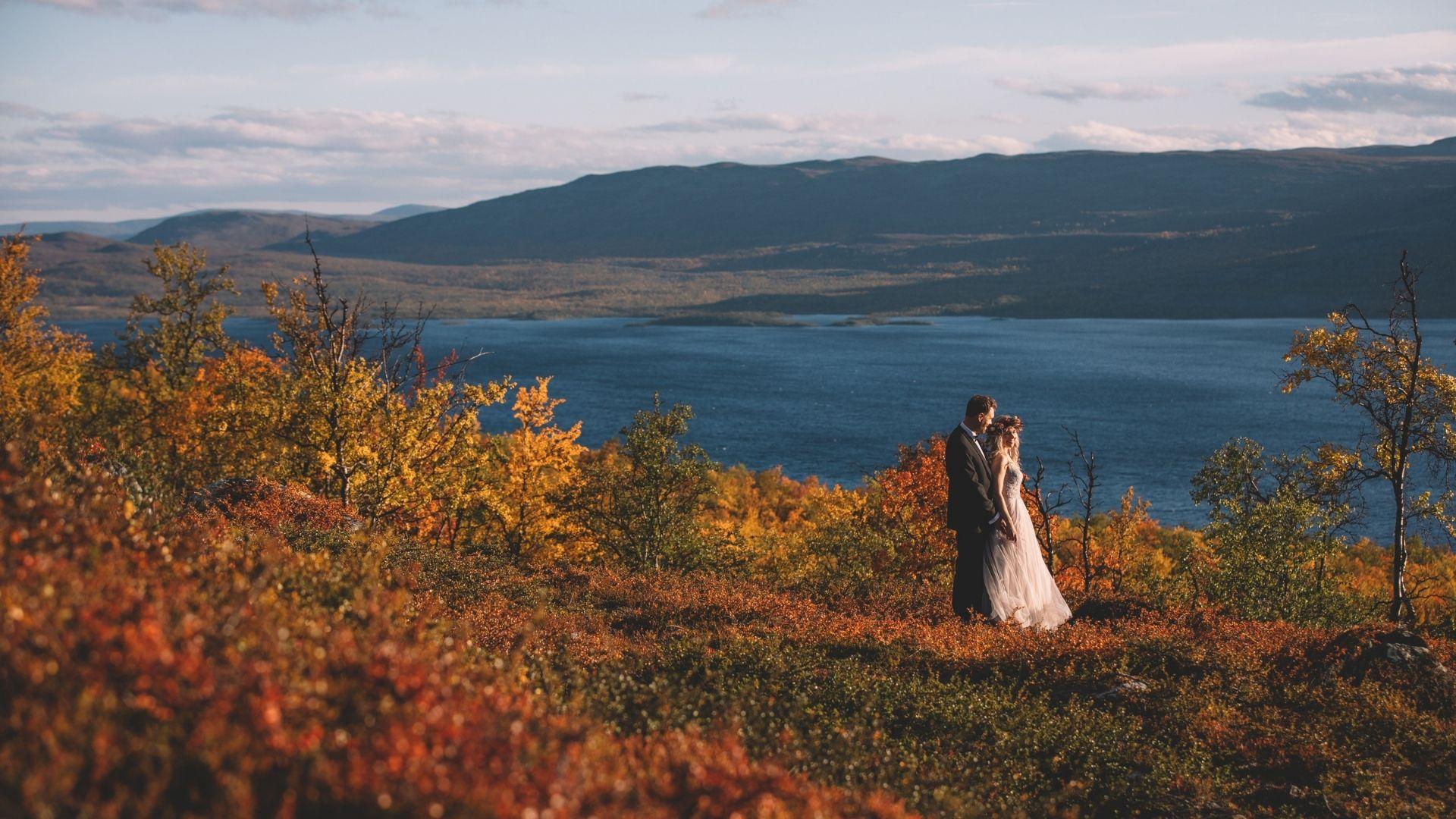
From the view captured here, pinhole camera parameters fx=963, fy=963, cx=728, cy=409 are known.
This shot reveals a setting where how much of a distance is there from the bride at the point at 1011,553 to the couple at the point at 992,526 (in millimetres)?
11

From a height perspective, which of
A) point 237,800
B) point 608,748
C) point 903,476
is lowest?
point 903,476

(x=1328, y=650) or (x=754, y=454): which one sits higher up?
(x=1328, y=650)

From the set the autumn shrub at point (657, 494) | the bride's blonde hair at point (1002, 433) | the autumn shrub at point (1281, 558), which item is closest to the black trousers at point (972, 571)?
the bride's blonde hair at point (1002, 433)

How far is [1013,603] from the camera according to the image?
13719mm

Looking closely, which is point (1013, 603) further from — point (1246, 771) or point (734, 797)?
point (734, 797)

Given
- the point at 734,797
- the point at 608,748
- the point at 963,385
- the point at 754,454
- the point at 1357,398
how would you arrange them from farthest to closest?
the point at 963,385 → the point at 754,454 → the point at 1357,398 → the point at 608,748 → the point at 734,797

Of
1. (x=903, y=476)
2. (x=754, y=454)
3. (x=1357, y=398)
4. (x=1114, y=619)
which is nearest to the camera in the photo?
(x=1114, y=619)

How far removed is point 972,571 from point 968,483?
1.40 m

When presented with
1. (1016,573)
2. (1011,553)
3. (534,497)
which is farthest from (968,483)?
(534,497)

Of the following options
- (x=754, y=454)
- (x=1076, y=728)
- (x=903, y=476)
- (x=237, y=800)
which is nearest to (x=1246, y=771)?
(x=1076, y=728)

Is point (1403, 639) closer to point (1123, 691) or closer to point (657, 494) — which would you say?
point (1123, 691)

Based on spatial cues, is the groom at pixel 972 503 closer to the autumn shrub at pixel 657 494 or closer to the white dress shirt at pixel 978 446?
the white dress shirt at pixel 978 446

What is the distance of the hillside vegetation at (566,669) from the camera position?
4.74 m

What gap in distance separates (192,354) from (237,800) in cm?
4518
